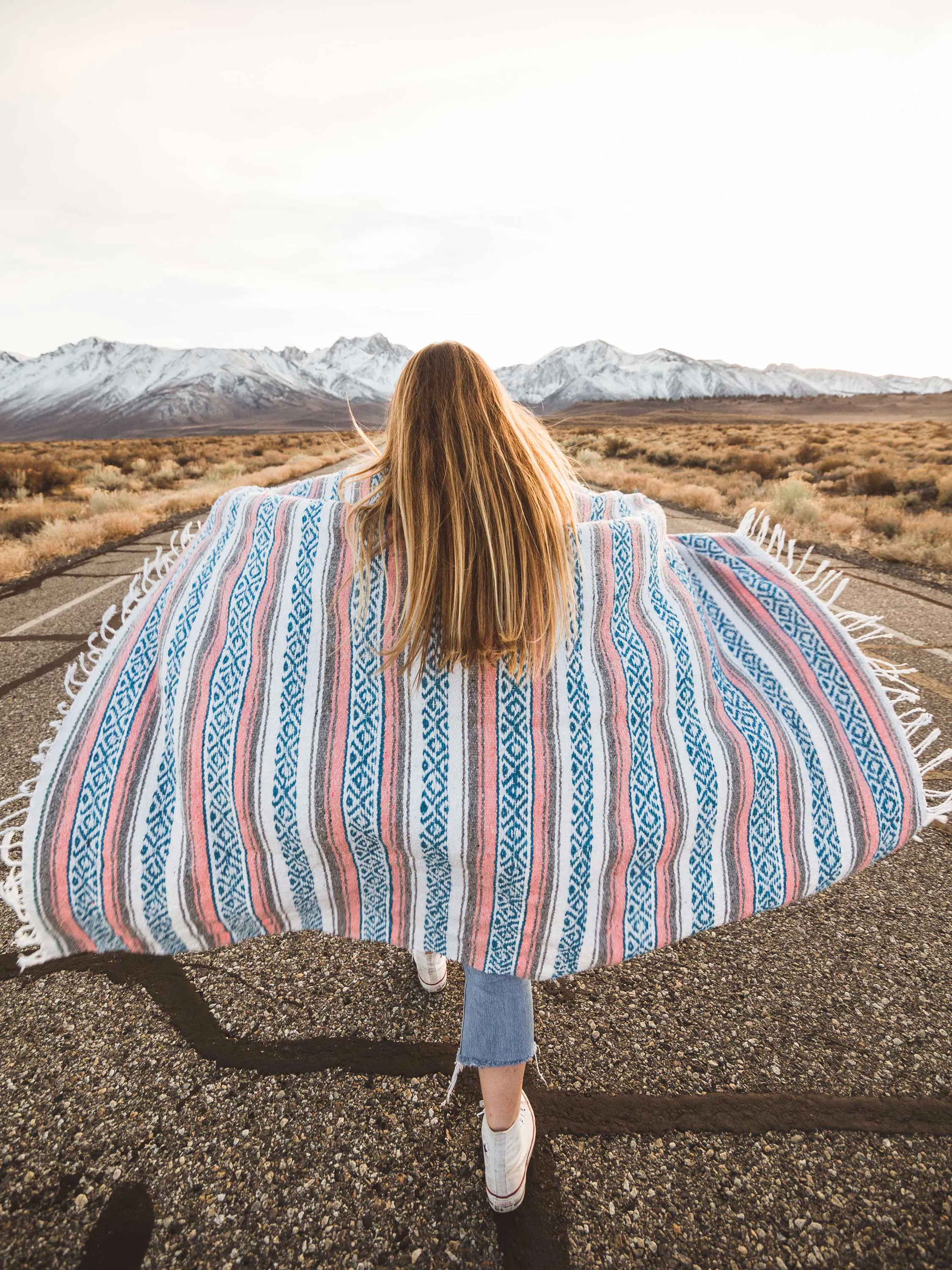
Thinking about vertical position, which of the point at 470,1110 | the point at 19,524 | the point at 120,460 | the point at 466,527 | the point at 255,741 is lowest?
the point at 470,1110

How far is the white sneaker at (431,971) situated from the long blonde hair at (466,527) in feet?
3.79

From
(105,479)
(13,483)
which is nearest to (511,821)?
(13,483)

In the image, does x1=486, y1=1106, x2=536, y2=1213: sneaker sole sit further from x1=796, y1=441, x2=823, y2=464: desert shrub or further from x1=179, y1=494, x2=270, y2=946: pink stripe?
x1=796, y1=441, x2=823, y2=464: desert shrub

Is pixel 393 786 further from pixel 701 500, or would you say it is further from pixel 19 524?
pixel 701 500

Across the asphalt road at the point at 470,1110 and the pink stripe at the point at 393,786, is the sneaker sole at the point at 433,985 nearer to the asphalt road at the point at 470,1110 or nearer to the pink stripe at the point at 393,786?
the asphalt road at the point at 470,1110

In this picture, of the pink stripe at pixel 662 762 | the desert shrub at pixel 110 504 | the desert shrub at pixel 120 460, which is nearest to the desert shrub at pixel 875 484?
the pink stripe at pixel 662 762

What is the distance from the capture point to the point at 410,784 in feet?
4.09

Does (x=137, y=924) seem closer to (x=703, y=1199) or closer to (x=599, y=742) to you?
(x=599, y=742)

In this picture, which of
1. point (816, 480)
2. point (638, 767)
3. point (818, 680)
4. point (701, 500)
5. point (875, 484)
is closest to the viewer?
point (638, 767)

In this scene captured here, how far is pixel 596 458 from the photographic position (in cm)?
2181

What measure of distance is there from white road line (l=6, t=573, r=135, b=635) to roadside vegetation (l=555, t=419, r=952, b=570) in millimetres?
4844

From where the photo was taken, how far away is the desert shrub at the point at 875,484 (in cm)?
1326

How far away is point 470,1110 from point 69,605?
5.91 metres

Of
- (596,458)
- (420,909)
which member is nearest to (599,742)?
(420,909)
